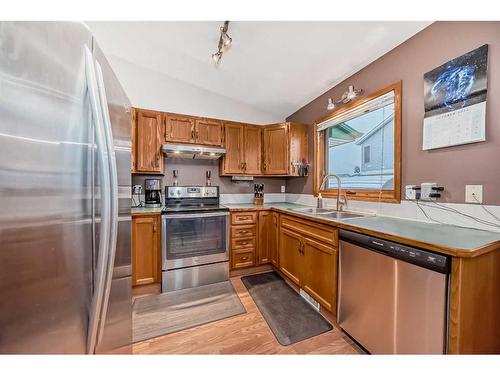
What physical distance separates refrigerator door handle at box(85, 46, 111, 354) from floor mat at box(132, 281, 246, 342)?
1150mm

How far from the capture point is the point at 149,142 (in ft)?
8.23

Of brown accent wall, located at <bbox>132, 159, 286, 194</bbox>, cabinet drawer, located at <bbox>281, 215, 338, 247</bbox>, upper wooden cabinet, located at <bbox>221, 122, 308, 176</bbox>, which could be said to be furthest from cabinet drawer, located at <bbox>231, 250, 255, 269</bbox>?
upper wooden cabinet, located at <bbox>221, 122, 308, 176</bbox>

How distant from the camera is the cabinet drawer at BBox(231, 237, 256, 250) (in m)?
2.56

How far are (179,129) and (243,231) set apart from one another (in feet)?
5.17

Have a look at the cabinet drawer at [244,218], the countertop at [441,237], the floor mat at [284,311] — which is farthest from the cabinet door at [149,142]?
the countertop at [441,237]

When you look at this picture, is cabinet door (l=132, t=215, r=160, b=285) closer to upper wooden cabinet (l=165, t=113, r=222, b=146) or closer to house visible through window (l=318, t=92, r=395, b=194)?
upper wooden cabinet (l=165, t=113, r=222, b=146)

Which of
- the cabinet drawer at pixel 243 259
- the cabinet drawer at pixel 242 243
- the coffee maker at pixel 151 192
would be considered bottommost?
the cabinet drawer at pixel 243 259

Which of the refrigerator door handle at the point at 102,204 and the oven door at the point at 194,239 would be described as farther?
the oven door at the point at 194,239

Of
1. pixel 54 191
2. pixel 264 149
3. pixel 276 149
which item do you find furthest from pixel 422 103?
pixel 54 191

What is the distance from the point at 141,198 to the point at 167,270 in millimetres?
1051

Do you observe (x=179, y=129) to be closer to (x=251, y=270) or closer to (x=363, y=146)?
(x=251, y=270)

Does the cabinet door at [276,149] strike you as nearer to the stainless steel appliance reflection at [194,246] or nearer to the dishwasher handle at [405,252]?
the stainless steel appliance reflection at [194,246]

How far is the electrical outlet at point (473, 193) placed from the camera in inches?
49.4

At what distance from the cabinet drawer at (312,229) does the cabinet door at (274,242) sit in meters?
0.19
